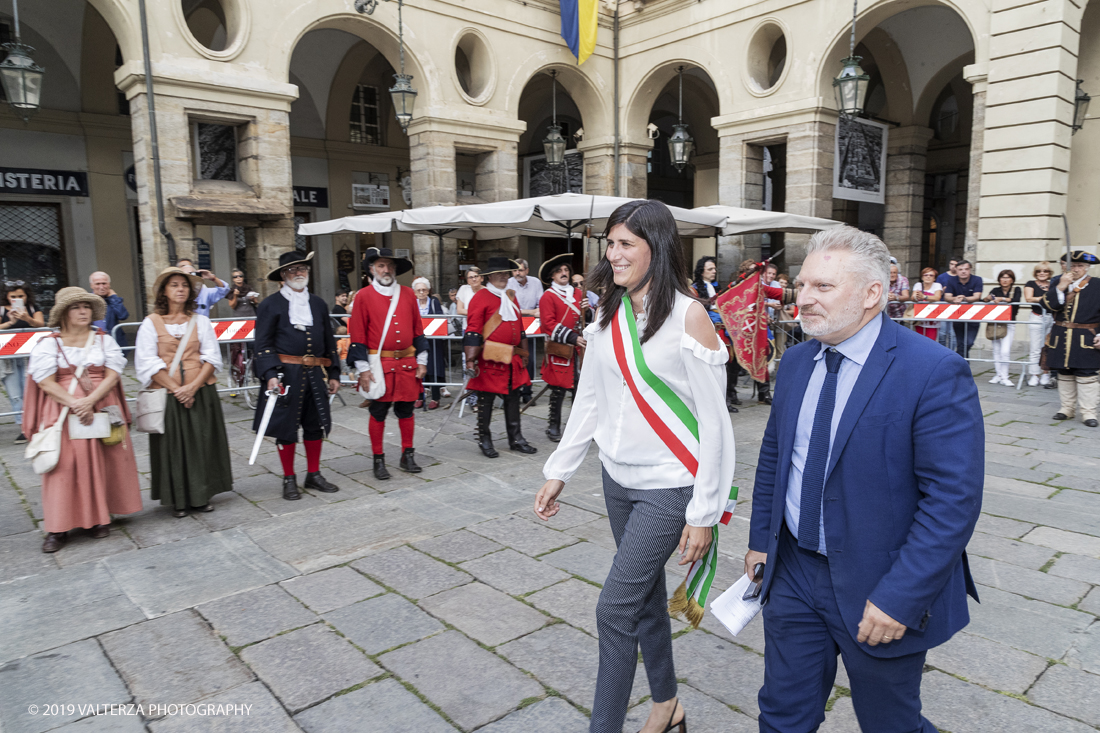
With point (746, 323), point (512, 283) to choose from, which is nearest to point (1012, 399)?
point (746, 323)

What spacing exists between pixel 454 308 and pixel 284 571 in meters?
8.69

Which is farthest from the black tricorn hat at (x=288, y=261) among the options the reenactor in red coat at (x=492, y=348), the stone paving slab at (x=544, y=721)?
the stone paving slab at (x=544, y=721)

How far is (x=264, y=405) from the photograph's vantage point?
5660 millimetres

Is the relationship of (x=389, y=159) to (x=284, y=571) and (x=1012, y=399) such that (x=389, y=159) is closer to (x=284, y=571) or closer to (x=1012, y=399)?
(x=1012, y=399)

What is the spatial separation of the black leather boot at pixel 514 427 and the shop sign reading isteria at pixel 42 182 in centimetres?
1342

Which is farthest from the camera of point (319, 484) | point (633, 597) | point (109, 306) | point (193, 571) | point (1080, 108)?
point (1080, 108)

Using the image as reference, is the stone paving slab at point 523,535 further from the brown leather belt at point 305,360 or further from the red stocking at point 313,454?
the brown leather belt at point 305,360

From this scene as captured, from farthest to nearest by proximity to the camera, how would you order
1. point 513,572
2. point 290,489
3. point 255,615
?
point 290,489 → point 513,572 → point 255,615

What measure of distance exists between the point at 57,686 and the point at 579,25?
15.5 metres

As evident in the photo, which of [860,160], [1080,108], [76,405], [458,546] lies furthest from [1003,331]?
[76,405]

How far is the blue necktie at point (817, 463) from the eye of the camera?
74.0 inches

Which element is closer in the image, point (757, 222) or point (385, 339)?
point (385, 339)

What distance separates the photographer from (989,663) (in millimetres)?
3127

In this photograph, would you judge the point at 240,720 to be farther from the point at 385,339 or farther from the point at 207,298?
the point at 207,298
